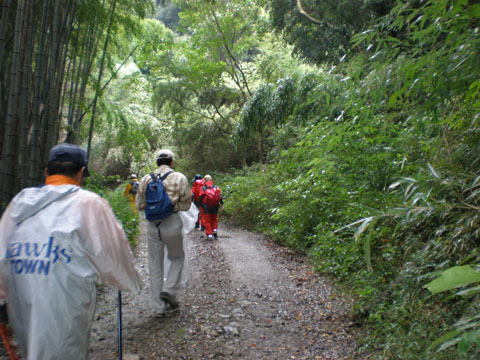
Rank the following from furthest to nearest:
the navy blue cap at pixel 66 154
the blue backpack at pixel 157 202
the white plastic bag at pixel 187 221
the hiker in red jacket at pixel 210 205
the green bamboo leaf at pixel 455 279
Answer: the hiker in red jacket at pixel 210 205, the white plastic bag at pixel 187 221, the blue backpack at pixel 157 202, the navy blue cap at pixel 66 154, the green bamboo leaf at pixel 455 279

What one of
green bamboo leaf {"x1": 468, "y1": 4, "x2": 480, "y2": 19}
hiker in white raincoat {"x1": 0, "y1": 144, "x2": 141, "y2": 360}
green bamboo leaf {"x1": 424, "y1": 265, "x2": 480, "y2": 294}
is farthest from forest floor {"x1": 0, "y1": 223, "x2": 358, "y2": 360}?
green bamboo leaf {"x1": 468, "y1": 4, "x2": 480, "y2": 19}

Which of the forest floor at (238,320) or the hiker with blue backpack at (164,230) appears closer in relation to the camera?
the forest floor at (238,320)

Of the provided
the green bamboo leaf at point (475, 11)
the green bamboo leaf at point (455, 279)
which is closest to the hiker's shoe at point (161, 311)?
the green bamboo leaf at point (455, 279)

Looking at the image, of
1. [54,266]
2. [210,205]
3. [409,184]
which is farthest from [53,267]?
[210,205]

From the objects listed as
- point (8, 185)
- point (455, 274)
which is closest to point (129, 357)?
point (8, 185)

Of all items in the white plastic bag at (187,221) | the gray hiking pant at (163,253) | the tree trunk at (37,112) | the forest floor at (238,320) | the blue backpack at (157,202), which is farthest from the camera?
the white plastic bag at (187,221)

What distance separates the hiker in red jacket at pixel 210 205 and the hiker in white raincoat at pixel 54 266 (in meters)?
6.13

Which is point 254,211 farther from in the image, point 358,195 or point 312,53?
point 358,195

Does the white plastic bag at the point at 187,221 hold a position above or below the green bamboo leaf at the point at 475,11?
below

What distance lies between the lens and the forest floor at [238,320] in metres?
3.16

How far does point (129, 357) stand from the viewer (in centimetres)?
305

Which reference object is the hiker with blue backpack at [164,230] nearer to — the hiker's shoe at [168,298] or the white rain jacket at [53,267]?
the hiker's shoe at [168,298]

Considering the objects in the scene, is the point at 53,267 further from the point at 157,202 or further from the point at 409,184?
the point at 409,184

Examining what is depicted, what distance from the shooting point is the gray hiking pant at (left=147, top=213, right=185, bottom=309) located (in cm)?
388
